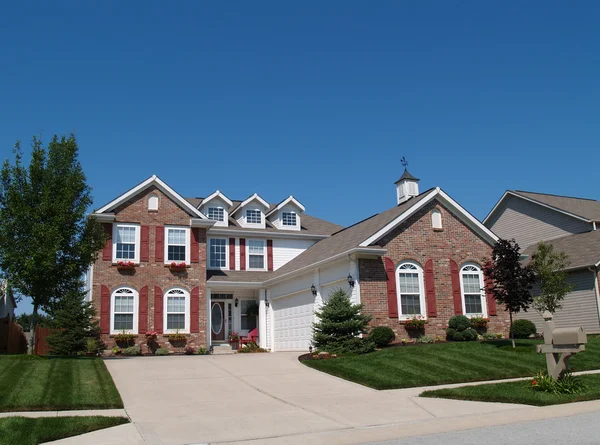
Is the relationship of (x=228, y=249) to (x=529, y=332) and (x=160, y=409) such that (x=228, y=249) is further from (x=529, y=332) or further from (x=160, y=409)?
(x=160, y=409)

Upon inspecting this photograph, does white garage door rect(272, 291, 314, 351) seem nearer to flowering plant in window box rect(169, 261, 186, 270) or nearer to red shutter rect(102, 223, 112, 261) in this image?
flowering plant in window box rect(169, 261, 186, 270)

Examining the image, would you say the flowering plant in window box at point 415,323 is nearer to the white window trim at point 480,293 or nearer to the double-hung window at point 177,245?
the white window trim at point 480,293

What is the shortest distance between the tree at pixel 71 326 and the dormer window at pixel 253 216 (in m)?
Answer: 10.2

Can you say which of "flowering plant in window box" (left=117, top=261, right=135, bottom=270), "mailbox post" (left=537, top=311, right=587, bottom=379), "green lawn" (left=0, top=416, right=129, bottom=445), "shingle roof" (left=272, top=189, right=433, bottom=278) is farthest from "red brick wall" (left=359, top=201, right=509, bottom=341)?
"green lawn" (left=0, top=416, right=129, bottom=445)

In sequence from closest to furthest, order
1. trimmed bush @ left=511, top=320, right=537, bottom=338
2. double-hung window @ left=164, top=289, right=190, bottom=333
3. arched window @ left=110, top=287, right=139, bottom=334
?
trimmed bush @ left=511, top=320, right=537, bottom=338 < arched window @ left=110, top=287, right=139, bottom=334 < double-hung window @ left=164, top=289, right=190, bottom=333

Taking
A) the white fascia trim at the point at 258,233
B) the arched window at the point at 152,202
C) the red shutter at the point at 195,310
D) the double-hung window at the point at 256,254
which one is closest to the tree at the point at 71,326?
the red shutter at the point at 195,310

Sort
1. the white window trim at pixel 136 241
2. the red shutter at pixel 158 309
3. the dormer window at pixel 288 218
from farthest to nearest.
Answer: the dormer window at pixel 288 218 < the white window trim at pixel 136 241 < the red shutter at pixel 158 309

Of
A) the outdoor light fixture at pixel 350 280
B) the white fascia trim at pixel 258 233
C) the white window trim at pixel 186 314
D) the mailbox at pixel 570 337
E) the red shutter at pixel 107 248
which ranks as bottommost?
the mailbox at pixel 570 337

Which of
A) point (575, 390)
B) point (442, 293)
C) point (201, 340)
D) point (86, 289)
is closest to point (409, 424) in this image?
point (575, 390)

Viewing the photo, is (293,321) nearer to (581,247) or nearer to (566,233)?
(581,247)

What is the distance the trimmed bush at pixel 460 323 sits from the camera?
21.2m

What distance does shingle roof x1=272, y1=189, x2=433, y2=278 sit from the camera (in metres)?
22.3

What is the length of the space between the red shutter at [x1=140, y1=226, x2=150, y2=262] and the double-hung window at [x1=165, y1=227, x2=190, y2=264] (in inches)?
33.6

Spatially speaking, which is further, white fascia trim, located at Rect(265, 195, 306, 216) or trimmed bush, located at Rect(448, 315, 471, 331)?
white fascia trim, located at Rect(265, 195, 306, 216)
